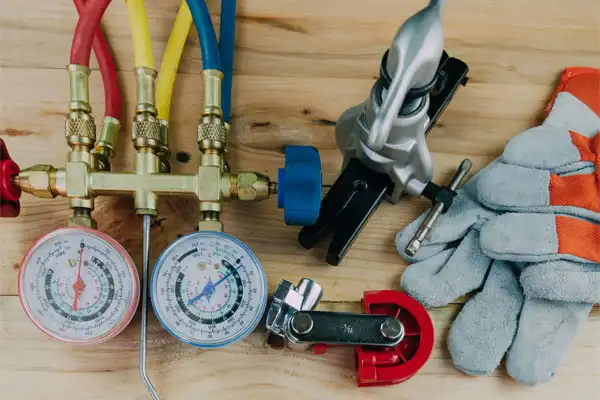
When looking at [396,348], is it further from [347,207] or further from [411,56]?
[411,56]

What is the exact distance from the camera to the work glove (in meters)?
0.71

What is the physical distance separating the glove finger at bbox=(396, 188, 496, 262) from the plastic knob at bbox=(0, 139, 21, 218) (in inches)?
19.9

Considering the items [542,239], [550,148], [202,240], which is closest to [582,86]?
[550,148]

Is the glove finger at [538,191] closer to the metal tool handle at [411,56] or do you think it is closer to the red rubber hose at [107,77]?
the metal tool handle at [411,56]

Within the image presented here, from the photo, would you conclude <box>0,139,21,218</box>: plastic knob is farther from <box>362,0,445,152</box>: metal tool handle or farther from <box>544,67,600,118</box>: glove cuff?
<box>544,67,600,118</box>: glove cuff

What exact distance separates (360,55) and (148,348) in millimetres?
519

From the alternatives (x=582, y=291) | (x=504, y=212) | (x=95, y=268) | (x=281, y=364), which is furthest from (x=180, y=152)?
(x=582, y=291)

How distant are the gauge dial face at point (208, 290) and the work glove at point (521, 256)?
0.22 meters

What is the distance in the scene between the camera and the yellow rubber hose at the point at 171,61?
747 mm

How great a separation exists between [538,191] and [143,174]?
1.68 feet

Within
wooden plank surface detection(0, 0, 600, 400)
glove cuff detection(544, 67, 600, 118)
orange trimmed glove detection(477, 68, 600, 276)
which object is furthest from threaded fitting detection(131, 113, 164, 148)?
glove cuff detection(544, 67, 600, 118)

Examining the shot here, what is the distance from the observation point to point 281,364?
742 mm

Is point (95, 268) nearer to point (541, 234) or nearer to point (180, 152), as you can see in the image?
point (180, 152)

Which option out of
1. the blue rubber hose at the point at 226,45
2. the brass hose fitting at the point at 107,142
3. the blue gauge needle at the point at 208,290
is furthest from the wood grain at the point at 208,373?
the blue rubber hose at the point at 226,45
